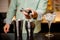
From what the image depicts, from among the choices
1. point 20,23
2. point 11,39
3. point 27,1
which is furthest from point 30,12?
point 27,1

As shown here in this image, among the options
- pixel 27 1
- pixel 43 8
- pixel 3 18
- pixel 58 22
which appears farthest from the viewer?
pixel 3 18

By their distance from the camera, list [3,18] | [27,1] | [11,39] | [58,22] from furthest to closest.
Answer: [3,18]
[58,22]
[27,1]
[11,39]

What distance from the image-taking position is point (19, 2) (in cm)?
173

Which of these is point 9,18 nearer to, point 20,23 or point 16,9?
point 16,9

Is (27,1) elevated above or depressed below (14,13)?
above

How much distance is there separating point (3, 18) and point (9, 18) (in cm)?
90

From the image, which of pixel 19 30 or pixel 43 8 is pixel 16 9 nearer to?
pixel 43 8

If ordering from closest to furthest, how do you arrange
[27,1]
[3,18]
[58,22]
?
[27,1] → [58,22] → [3,18]

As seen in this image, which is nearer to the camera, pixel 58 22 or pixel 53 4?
pixel 58 22

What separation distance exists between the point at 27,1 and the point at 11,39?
1.79ft

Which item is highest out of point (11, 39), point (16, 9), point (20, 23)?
point (16, 9)

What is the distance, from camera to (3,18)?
262cm

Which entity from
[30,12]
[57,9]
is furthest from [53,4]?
[30,12]

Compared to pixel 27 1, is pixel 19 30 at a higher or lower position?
lower
